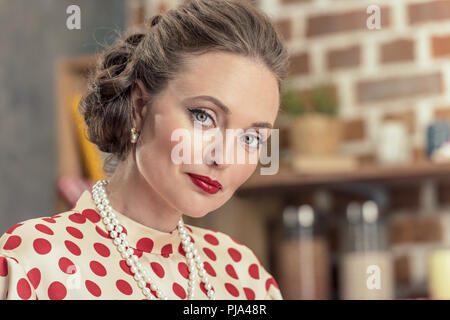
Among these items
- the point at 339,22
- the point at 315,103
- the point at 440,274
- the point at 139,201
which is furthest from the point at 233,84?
Result: the point at 339,22

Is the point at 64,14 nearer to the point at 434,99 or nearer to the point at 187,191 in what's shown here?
the point at 434,99

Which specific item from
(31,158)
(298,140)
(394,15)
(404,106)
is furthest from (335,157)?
(31,158)

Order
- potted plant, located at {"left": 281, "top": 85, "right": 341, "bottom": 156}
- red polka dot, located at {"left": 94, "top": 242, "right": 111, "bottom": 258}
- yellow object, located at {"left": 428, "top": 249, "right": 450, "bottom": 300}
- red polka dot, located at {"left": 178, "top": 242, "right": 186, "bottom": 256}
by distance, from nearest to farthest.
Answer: red polka dot, located at {"left": 94, "top": 242, "right": 111, "bottom": 258} → red polka dot, located at {"left": 178, "top": 242, "right": 186, "bottom": 256} → yellow object, located at {"left": 428, "top": 249, "right": 450, "bottom": 300} → potted plant, located at {"left": 281, "top": 85, "right": 341, "bottom": 156}

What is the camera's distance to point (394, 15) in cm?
184

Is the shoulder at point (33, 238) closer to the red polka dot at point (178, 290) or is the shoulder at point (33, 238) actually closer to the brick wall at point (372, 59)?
the red polka dot at point (178, 290)

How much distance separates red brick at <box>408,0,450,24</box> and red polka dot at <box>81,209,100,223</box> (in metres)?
1.26

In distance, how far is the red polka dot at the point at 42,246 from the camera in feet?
2.23

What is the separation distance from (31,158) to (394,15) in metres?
0.93

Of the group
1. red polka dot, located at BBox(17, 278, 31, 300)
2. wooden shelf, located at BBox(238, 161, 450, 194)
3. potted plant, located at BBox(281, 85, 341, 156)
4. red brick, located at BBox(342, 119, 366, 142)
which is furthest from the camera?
red brick, located at BBox(342, 119, 366, 142)

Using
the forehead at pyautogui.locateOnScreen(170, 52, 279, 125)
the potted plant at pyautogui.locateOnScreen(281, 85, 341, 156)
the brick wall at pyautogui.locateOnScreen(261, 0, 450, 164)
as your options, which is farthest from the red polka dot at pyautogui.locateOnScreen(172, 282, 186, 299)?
the brick wall at pyautogui.locateOnScreen(261, 0, 450, 164)

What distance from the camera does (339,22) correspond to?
1.89 meters

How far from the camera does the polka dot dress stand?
2.18ft

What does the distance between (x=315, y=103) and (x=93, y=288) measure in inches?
47.5

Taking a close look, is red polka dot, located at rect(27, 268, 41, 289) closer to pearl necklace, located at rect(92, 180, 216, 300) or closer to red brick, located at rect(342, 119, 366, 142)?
pearl necklace, located at rect(92, 180, 216, 300)
